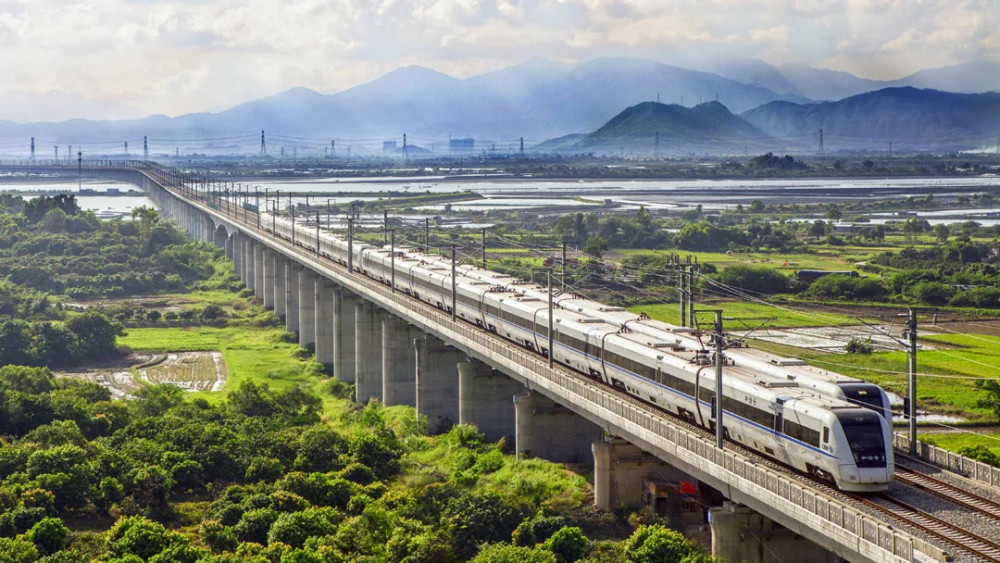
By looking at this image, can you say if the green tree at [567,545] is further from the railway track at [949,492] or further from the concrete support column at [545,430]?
the concrete support column at [545,430]

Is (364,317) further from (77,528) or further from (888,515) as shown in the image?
(888,515)

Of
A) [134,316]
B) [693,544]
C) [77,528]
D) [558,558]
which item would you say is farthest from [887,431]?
[134,316]

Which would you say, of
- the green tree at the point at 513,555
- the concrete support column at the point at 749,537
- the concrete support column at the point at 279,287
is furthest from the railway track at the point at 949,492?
the concrete support column at the point at 279,287

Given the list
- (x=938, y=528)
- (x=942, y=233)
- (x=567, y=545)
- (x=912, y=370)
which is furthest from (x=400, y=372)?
(x=942, y=233)

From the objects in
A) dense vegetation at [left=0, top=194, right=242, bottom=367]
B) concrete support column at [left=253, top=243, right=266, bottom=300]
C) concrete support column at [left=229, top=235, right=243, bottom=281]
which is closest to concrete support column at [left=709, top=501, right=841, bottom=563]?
dense vegetation at [left=0, top=194, right=242, bottom=367]

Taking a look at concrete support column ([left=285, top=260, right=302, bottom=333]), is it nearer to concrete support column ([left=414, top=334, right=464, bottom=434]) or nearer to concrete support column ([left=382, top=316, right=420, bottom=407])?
concrete support column ([left=382, top=316, right=420, bottom=407])
